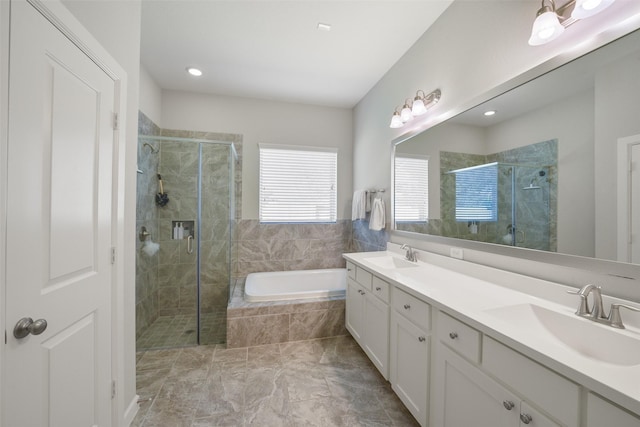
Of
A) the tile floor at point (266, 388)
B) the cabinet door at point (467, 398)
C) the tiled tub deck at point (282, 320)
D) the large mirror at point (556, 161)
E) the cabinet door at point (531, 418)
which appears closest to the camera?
the cabinet door at point (531, 418)

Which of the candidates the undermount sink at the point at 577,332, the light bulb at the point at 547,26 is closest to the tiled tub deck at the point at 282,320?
the undermount sink at the point at 577,332

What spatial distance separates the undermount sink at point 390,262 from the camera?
2.08m

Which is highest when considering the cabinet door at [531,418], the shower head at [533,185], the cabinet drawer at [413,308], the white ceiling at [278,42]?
the white ceiling at [278,42]

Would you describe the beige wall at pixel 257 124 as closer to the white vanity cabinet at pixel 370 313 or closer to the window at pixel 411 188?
the window at pixel 411 188

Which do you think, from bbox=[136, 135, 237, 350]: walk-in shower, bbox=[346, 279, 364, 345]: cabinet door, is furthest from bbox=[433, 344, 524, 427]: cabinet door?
bbox=[136, 135, 237, 350]: walk-in shower

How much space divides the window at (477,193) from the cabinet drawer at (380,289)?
2.42 ft

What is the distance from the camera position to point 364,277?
198 centimetres

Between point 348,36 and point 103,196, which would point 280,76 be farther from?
point 103,196

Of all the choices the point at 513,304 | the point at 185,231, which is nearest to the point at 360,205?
the point at 513,304

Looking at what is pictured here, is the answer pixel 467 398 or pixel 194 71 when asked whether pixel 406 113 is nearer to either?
pixel 467 398

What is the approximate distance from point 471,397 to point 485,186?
1.20m

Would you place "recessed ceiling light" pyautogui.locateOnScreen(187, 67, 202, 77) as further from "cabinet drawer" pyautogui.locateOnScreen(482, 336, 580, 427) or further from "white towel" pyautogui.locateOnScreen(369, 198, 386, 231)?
"cabinet drawer" pyautogui.locateOnScreen(482, 336, 580, 427)

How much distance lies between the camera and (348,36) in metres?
2.08

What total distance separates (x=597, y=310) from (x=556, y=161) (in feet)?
2.26
